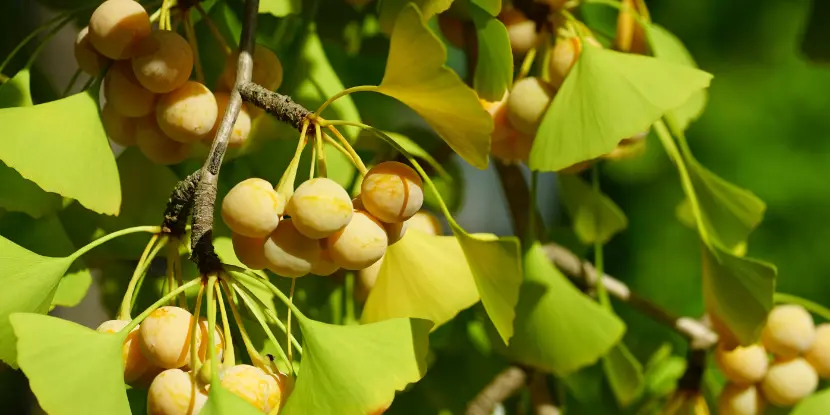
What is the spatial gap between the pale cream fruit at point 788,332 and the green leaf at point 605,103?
0.18 metres

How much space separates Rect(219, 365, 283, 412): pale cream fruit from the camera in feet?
0.83

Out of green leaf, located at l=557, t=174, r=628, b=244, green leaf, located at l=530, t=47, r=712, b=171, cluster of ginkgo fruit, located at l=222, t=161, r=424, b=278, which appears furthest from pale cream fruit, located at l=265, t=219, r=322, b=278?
green leaf, located at l=557, t=174, r=628, b=244

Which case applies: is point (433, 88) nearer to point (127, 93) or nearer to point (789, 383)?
point (127, 93)

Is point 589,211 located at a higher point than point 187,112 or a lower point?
lower

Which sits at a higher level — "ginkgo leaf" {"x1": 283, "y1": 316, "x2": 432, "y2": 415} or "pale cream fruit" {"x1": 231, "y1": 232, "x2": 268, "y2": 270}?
"pale cream fruit" {"x1": 231, "y1": 232, "x2": 268, "y2": 270}

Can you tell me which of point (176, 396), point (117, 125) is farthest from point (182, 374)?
point (117, 125)

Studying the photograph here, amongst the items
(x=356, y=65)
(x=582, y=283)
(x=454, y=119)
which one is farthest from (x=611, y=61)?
(x=356, y=65)

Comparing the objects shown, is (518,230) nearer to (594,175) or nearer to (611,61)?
(594,175)

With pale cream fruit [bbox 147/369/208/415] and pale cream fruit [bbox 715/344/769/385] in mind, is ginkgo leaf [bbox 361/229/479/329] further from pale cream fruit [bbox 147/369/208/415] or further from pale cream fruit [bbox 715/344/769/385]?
pale cream fruit [bbox 715/344/769/385]

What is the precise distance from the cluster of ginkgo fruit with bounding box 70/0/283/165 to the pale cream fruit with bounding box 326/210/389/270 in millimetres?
71

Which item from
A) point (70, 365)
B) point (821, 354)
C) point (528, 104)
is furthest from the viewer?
point (821, 354)

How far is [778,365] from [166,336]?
13.2 inches

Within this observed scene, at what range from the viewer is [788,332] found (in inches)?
17.9

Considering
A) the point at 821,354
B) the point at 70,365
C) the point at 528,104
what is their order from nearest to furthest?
the point at 70,365
the point at 528,104
the point at 821,354
